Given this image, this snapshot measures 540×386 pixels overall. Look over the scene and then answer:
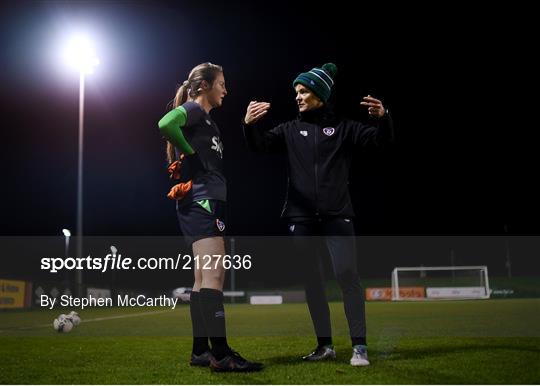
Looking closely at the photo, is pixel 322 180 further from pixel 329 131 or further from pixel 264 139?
pixel 264 139

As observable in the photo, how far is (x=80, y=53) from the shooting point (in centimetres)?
1931

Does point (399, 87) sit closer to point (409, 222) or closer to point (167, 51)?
point (167, 51)

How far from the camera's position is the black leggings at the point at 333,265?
3816 mm

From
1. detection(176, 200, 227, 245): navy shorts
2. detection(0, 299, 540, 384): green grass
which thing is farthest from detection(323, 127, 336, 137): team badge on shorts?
detection(0, 299, 540, 384): green grass

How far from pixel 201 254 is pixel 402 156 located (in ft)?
82.2

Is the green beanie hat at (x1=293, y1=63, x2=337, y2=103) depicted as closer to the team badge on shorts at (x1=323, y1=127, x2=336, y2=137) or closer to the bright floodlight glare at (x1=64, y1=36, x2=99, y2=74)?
the team badge on shorts at (x1=323, y1=127, x2=336, y2=137)

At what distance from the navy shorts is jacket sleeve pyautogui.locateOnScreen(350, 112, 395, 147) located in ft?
3.45

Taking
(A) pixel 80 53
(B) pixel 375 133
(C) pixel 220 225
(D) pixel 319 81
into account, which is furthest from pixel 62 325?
(A) pixel 80 53

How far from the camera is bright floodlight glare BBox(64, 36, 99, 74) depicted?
1893 cm

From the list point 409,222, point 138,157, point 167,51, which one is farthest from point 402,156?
point 167,51

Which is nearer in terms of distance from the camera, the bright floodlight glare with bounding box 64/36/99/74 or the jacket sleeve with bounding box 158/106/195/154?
the jacket sleeve with bounding box 158/106/195/154

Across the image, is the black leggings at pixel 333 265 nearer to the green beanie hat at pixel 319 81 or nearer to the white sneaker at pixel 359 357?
the white sneaker at pixel 359 357

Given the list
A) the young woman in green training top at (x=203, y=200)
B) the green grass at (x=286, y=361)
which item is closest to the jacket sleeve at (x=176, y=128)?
the young woman in green training top at (x=203, y=200)

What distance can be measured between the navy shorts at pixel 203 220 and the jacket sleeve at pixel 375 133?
3.45 feet
